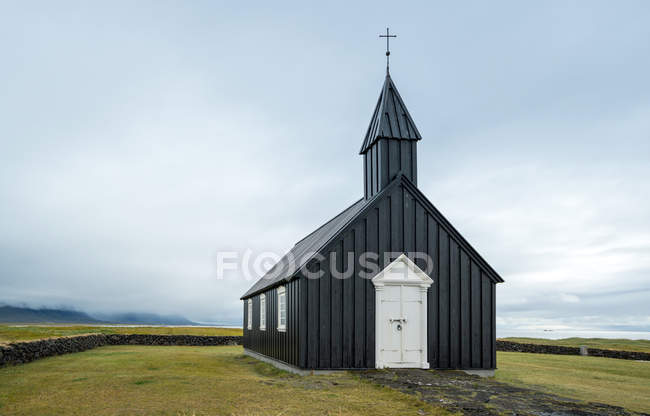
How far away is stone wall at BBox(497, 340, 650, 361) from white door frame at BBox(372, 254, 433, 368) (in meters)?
17.7

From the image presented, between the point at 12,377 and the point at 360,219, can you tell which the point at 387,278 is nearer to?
the point at 360,219

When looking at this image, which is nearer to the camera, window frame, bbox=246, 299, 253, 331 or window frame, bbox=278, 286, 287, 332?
window frame, bbox=278, 286, 287, 332

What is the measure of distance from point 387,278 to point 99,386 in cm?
Answer: 863

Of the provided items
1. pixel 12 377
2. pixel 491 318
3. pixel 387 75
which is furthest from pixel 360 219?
pixel 12 377

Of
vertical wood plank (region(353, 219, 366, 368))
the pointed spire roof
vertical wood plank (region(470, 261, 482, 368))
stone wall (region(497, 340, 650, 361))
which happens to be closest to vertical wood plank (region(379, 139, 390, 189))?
the pointed spire roof

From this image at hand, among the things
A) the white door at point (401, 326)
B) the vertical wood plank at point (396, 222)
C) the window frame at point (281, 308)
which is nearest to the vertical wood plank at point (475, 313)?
the white door at point (401, 326)

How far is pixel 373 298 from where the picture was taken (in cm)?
1752

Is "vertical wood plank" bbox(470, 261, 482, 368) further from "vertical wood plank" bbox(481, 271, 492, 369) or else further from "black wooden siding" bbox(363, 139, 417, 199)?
"black wooden siding" bbox(363, 139, 417, 199)

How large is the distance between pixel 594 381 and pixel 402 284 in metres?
6.86

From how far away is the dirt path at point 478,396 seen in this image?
11.0 m

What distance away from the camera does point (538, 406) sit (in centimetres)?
1148

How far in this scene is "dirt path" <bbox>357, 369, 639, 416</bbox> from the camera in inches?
433

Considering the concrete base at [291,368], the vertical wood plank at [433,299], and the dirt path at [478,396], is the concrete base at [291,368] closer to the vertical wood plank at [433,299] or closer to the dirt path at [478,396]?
the dirt path at [478,396]

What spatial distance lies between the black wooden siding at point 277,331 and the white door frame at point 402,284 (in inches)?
94.7
